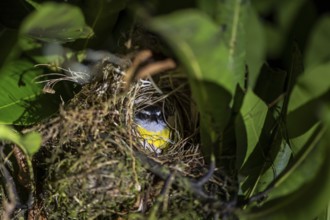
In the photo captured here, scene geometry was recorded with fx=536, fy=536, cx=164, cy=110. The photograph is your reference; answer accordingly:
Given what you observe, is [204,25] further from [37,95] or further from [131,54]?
[37,95]

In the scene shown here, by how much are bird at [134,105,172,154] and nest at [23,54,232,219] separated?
3 cm

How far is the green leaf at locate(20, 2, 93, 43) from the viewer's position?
1.95ft

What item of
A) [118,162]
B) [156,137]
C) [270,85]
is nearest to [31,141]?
[118,162]

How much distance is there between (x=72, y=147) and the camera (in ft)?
2.56

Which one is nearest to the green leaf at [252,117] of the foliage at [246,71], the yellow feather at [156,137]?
the foliage at [246,71]

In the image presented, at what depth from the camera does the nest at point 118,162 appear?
0.73m

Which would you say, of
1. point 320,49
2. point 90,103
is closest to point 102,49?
point 90,103

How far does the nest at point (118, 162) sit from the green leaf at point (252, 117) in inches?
2.5

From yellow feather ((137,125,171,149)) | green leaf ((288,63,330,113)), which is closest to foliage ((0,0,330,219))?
green leaf ((288,63,330,113))

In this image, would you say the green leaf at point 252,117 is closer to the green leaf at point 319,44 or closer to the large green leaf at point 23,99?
the green leaf at point 319,44

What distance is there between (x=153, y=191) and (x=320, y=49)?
0.30 m

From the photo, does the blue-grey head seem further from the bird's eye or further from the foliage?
the foliage

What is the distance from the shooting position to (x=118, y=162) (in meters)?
0.74

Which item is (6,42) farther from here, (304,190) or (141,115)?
(304,190)
